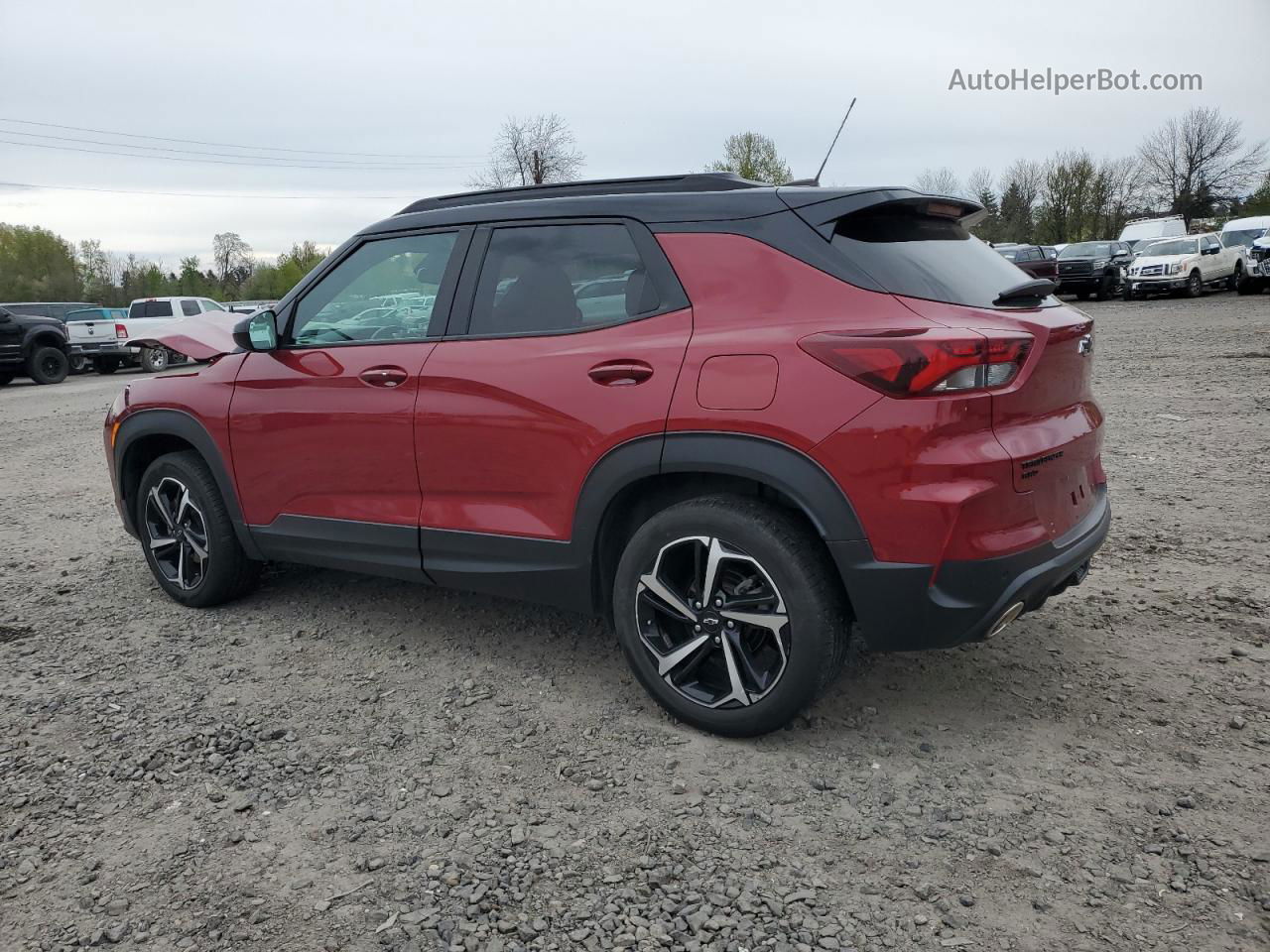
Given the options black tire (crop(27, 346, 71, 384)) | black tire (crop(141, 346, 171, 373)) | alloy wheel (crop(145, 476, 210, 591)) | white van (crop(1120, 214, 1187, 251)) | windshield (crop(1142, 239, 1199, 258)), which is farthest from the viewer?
white van (crop(1120, 214, 1187, 251))

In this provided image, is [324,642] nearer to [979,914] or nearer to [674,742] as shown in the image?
[674,742]

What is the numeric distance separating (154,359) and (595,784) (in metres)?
24.0

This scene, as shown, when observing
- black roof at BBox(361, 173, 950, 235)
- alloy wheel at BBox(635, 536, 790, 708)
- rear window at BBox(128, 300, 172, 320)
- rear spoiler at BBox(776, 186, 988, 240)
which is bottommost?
alloy wheel at BBox(635, 536, 790, 708)

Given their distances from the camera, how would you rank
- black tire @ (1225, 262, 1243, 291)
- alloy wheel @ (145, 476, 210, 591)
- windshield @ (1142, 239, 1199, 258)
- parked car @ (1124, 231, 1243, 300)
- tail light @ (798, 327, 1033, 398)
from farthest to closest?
1. black tire @ (1225, 262, 1243, 291)
2. windshield @ (1142, 239, 1199, 258)
3. parked car @ (1124, 231, 1243, 300)
4. alloy wheel @ (145, 476, 210, 591)
5. tail light @ (798, 327, 1033, 398)

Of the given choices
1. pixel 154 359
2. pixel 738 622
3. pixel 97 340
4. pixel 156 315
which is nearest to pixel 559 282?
pixel 738 622

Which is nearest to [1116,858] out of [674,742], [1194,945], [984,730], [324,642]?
[1194,945]

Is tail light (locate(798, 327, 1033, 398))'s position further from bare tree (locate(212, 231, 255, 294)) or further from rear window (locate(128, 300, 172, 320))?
bare tree (locate(212, 231, 255, 294))

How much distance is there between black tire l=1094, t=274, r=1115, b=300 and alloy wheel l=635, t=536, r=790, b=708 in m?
29.5

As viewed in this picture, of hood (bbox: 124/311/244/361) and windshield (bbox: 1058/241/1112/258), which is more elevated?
windshield (bbox: 1058/241/1112/258)

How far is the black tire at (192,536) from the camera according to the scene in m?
4.55

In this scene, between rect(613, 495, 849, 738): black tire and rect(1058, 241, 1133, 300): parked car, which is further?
rect(1058, 241, 1133, 300): parked car

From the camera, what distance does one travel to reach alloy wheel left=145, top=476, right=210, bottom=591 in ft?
15.2

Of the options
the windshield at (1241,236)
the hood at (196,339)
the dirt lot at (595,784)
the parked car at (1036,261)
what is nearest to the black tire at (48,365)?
the dirt lot at (595,784)

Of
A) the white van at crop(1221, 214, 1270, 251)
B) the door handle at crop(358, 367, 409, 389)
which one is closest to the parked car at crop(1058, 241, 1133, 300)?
the white van at crop(1221, 214, 1270, 251)
